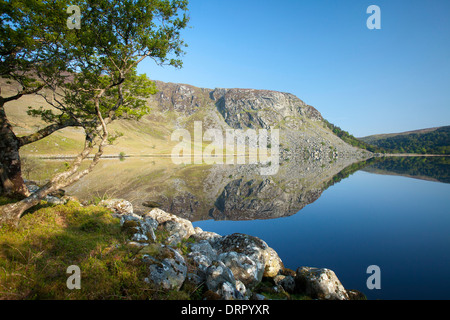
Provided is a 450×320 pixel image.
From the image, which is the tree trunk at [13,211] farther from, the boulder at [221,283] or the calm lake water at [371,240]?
the calm lake water at [371,240]

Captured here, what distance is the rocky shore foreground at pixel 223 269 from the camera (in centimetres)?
639

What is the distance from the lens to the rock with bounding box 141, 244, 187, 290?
5.95 m

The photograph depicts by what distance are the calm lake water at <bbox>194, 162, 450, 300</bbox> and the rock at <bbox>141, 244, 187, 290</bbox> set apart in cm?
1105

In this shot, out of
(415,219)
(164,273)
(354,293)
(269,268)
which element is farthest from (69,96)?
(415,219)

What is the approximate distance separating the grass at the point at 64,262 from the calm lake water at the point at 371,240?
1233 cm

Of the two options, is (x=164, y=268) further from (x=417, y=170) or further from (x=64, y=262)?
(x=417, y=170)

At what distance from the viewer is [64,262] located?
252 inches

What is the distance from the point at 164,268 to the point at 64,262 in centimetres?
327

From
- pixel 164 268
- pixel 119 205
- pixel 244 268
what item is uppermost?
pixel 164 268

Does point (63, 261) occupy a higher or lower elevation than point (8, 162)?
lower

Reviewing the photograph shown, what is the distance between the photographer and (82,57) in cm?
1128

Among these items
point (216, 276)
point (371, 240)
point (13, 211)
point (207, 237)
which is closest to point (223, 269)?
point (216, 276)

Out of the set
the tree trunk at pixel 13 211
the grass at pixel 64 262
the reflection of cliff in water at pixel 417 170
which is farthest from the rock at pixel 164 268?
the reflection of cliff in water at pixel 417 170

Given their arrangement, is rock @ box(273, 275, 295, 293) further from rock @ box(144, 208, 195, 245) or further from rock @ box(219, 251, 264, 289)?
rock @ box(144, 208, 195, 245)
